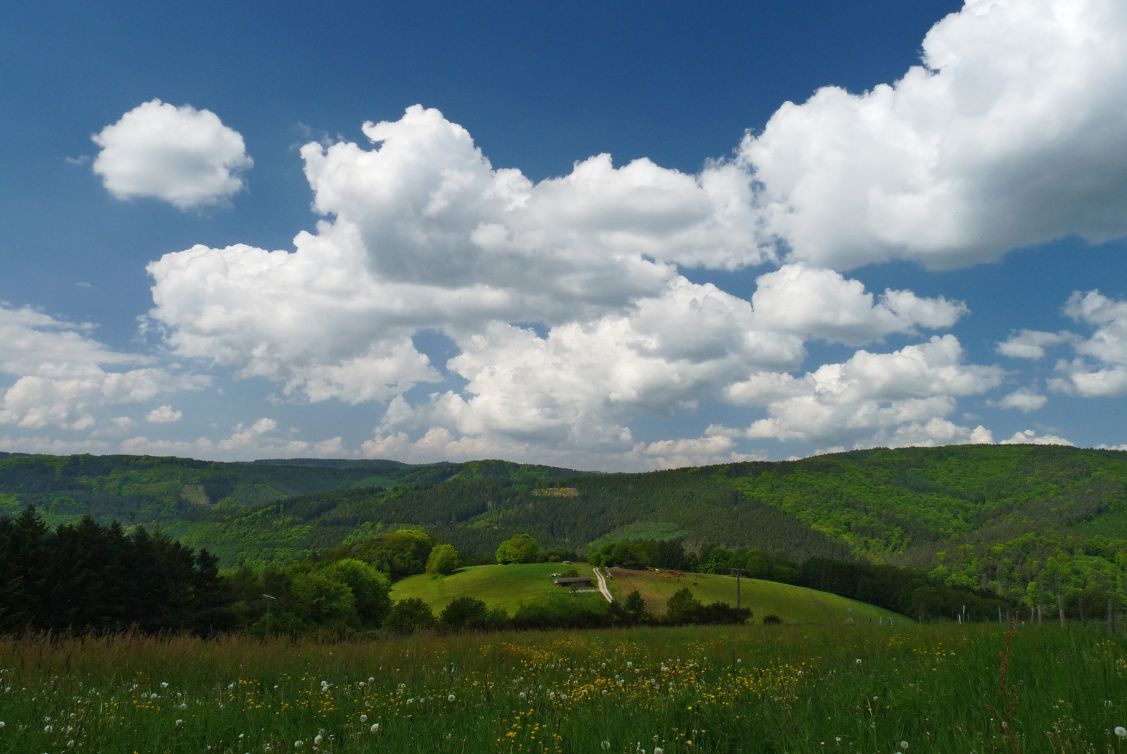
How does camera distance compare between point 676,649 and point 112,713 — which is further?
point 676,649

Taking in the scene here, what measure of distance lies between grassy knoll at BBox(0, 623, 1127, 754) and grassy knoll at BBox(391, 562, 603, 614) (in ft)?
318

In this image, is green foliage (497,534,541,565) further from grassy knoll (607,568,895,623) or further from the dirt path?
grassy knoll (607,568,895,623)

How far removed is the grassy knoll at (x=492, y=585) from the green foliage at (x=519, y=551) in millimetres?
7956

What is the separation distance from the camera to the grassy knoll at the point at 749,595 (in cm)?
10919

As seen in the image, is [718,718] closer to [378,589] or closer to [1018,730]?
[1018,730]

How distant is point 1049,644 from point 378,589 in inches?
3325

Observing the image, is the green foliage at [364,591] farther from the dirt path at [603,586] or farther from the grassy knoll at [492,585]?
the dirt path at [603,586]

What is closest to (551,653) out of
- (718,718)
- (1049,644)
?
(718,718)

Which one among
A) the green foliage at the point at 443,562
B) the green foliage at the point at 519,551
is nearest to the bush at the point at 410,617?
the green foliage at the point at 443,562

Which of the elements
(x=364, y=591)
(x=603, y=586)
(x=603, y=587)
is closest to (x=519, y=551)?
(x=603, y=586)

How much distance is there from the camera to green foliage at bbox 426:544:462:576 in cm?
14712

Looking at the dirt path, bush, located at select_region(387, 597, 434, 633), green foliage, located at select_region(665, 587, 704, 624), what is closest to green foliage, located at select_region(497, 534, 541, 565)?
the dirt path

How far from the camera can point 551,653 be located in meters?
13.8

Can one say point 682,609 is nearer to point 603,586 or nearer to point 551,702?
point 603,586
